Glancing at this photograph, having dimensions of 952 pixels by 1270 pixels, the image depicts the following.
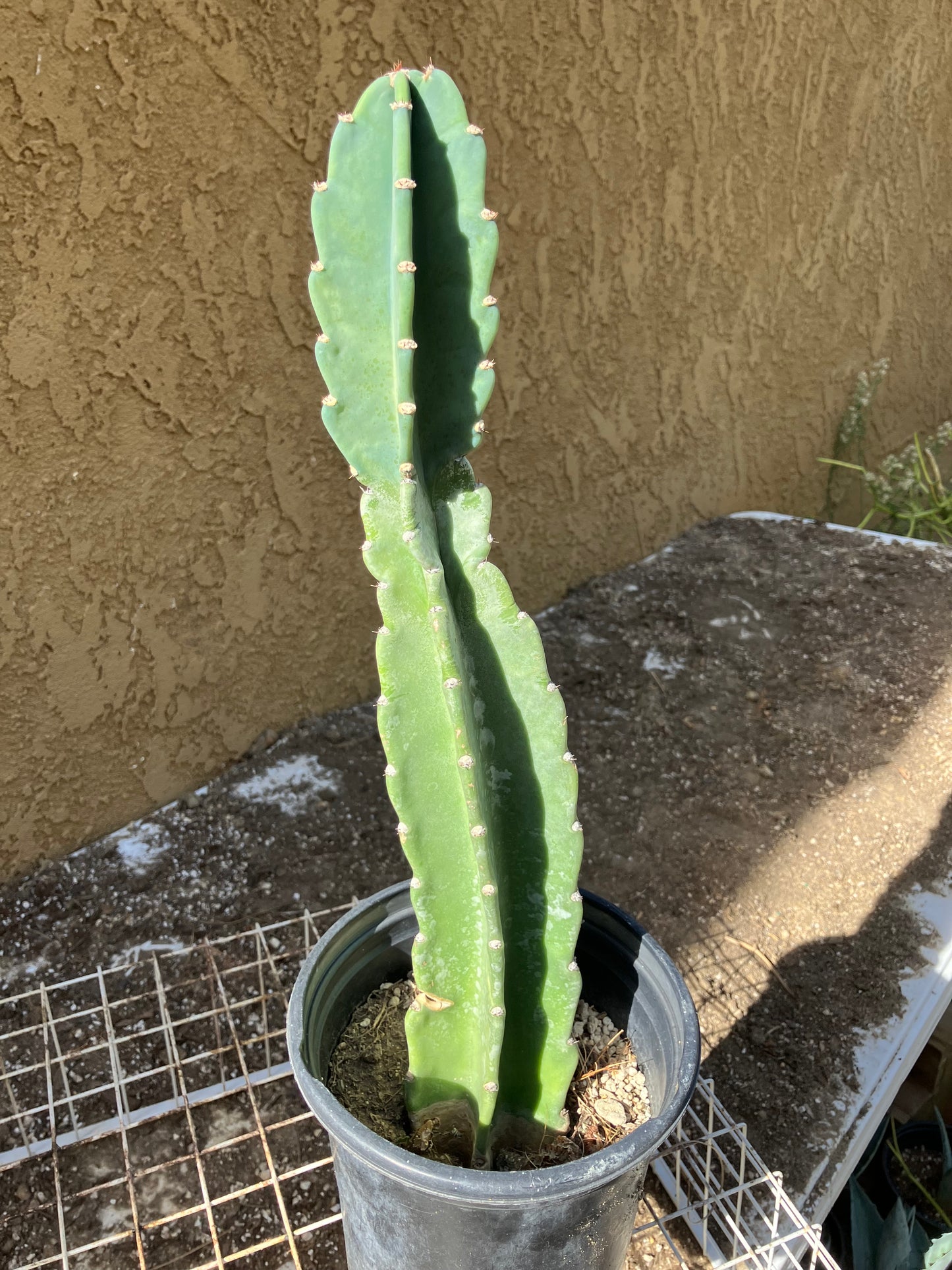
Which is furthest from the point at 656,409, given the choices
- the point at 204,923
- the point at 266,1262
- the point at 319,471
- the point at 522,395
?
the point at 266,1262

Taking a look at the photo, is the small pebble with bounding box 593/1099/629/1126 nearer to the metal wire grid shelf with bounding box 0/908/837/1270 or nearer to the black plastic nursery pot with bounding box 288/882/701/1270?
the black plastic nursery pot with bounding box 288/882/701/1270

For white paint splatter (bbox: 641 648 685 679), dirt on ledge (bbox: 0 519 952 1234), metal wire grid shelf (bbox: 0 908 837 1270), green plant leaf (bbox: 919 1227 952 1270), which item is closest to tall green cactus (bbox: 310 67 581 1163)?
metal wire grid shelf (bbox: 0 908 837 1270)

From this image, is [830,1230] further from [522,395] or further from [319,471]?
[522,395]

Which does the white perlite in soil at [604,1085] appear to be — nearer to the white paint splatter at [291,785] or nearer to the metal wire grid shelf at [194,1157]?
the metal wire grid shelf at [194,1157]

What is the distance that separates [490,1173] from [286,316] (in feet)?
5.40

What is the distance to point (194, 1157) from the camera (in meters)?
1.08

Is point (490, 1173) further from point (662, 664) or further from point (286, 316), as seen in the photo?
point (662, 664)

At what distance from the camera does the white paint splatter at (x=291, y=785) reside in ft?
6.65

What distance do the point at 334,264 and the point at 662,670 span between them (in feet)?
6.20

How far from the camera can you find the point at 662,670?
8.21ft

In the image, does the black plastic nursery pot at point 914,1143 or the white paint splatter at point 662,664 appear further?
the white paint splatter at point 662,664

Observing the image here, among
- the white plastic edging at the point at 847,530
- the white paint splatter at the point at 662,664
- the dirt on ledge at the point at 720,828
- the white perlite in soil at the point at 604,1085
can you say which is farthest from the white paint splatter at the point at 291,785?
the white plastic edging at the point at 847,530

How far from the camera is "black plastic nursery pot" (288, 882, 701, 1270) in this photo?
78cm

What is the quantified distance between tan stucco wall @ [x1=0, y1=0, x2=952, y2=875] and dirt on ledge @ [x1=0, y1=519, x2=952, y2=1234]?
6.7 inches
